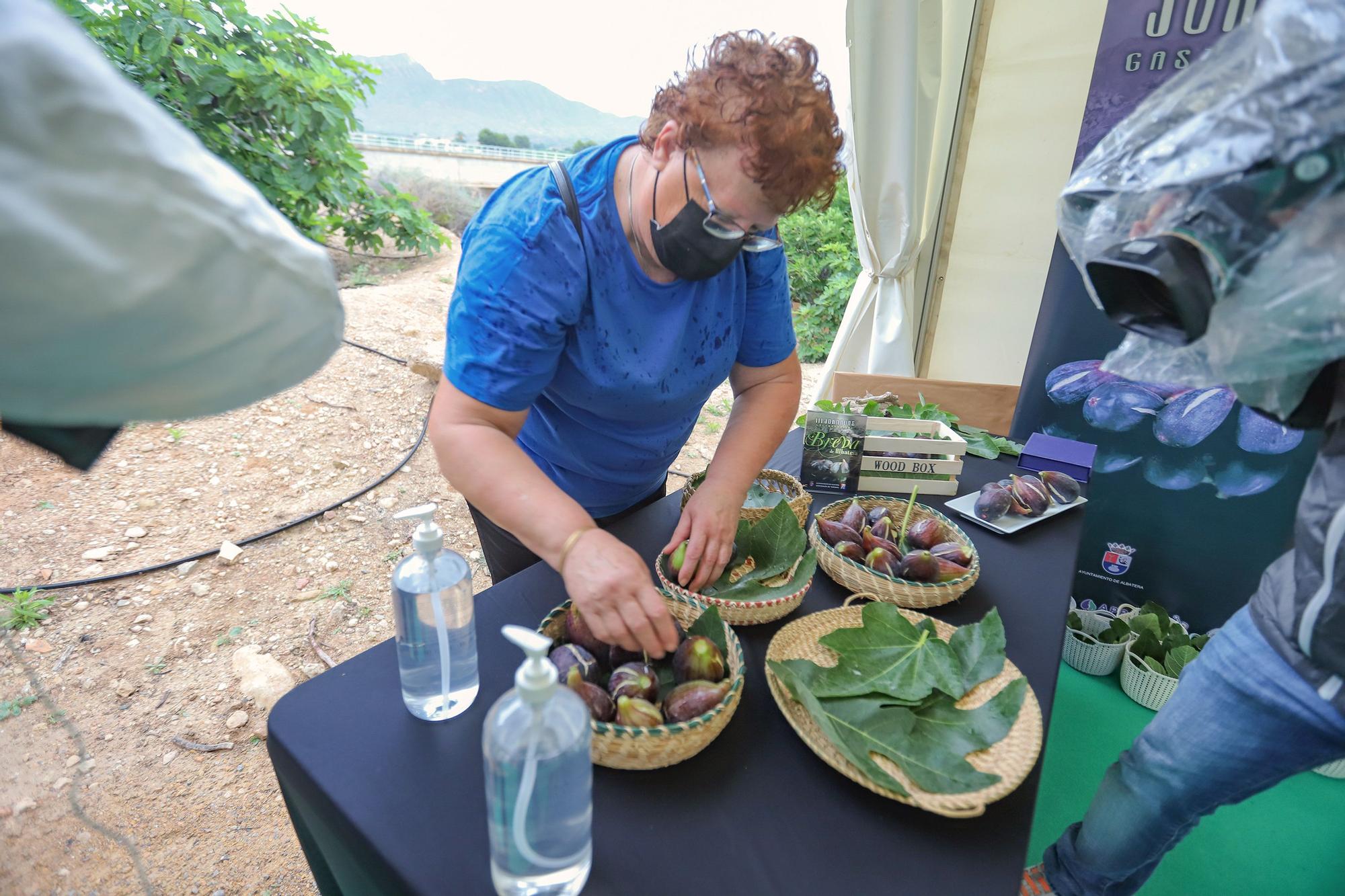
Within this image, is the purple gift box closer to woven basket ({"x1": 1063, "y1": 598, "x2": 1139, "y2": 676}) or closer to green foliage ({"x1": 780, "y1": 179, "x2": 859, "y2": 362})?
woven basket ({"x1": 1063, "y1": 598, "x2": 1139, "y2": 676})

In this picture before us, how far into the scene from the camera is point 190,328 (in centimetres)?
42

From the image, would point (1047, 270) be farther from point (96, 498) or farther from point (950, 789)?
point (96, 498)

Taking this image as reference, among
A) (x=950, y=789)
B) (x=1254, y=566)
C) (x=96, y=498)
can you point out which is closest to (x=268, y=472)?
(x=96, y=498)

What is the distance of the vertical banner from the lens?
7.10ft

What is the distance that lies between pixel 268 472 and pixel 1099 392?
3832 millimetres

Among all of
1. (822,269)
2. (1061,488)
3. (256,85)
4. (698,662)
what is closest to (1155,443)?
(1061,488)

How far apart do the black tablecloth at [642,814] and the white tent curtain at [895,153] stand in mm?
2314

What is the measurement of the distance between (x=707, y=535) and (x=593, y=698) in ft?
1.42

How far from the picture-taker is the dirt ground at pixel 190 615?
1.77m

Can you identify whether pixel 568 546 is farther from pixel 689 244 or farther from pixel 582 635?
pixel 689 244

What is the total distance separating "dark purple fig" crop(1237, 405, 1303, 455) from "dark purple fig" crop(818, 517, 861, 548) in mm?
1694

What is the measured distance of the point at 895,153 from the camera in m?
2.92

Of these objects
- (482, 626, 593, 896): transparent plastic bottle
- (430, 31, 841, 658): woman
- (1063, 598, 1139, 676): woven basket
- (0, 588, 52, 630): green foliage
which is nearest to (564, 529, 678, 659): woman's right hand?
(430, 31, 841, 658): woman

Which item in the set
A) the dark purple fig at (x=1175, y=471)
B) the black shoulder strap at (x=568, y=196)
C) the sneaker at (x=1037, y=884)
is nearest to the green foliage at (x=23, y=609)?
the black shoulder strap at (x=568, y=196)
